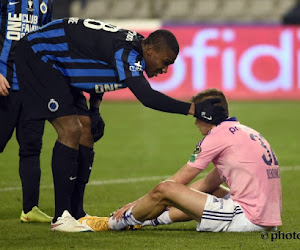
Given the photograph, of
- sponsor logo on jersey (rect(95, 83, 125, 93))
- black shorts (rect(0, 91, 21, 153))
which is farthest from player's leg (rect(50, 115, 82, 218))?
black shorts (rect(0, 91, 21, 153))

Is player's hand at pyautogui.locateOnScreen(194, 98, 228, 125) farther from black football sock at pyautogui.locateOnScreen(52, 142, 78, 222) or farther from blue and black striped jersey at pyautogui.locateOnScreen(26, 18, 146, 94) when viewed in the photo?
black football sock at pyautogui.locateOnScreen(52, 142, 78, 222)

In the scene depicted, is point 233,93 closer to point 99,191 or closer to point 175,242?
point 99,191

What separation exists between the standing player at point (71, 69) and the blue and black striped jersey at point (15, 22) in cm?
65

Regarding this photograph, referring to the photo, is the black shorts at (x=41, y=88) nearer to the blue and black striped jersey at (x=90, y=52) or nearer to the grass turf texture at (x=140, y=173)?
the blue and black striped jersey at (x=90, y=52)

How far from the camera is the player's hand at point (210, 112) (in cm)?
661

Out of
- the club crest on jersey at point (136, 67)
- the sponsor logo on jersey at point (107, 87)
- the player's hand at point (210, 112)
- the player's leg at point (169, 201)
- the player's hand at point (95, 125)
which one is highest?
the club crest on jersey at point (136, 67)

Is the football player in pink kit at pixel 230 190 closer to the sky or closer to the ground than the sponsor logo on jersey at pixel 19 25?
closer to the ground

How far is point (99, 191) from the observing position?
9.59 m

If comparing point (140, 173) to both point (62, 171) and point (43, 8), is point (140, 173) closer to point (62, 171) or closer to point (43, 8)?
point (43, 8)

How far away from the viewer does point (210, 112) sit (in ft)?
21.8

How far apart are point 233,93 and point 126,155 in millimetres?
8261

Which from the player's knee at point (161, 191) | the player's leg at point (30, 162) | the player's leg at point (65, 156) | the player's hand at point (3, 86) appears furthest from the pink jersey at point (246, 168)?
the player's hand at point (3, 86)

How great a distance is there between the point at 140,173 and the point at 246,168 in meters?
4.34

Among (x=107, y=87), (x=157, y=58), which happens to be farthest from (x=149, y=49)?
(x=107, y=87)
